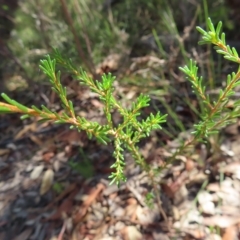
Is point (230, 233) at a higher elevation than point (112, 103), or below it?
below

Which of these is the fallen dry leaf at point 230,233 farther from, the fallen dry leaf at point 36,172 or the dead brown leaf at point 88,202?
the fallen dry leaf at point 36,172

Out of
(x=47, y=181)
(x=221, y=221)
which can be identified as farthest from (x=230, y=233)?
(x=47, y=181)

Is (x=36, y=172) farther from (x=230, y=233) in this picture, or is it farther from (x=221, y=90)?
(x=221, y=90)

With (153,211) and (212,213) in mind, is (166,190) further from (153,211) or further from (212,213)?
(212,213)

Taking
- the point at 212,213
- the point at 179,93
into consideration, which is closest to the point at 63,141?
the point at 179,93

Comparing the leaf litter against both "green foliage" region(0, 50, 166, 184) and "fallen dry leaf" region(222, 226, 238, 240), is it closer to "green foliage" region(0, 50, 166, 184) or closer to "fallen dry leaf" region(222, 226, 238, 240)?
"fallen dry leaf" region(222, 226, 238, 240)

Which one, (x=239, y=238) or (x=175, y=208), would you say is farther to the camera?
(x=175, y=208)

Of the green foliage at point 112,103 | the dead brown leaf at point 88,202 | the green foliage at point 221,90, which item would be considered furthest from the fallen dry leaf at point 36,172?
the green foliage at point 221,90

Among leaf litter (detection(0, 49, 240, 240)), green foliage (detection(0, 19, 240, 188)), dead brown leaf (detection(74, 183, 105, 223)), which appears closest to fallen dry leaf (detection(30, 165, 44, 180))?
leaf litter (detection(0, 49, 240, 240))
